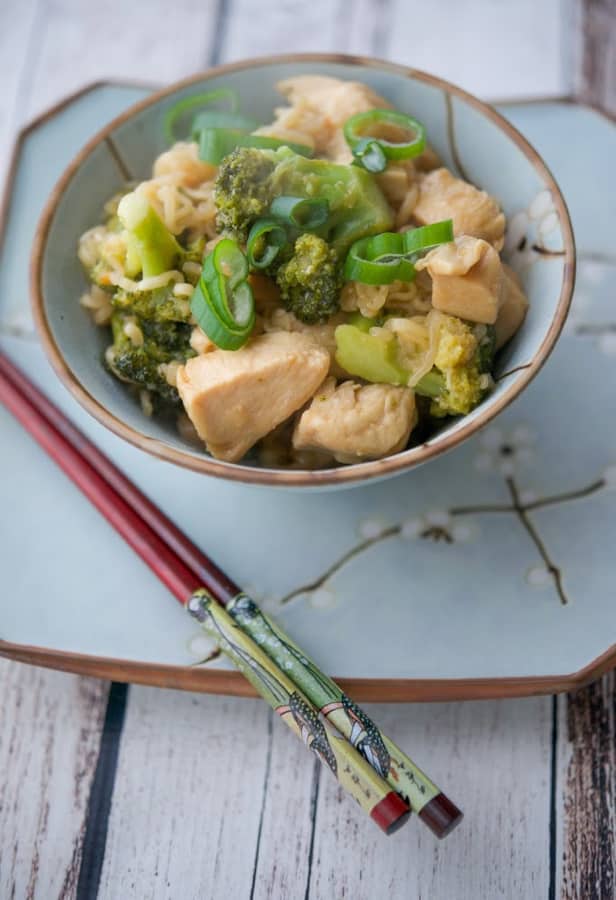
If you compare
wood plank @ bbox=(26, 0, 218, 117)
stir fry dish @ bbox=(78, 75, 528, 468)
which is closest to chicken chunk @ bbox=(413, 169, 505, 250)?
stir fry dish @ bbox=(78, 75, 528, 468)

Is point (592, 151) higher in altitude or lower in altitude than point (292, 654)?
higher

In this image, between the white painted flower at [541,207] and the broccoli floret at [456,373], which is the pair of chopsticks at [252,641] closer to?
the broccoli floret at [456,373]

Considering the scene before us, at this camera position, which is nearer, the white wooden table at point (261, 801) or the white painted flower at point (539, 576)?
the white wooden table at point (261, 801)

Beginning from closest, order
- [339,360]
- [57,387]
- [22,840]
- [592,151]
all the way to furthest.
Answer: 1. [339,360]
2. [22,840]
3. [57,387]
4. [592,151]

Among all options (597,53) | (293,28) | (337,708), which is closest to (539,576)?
(337,708)

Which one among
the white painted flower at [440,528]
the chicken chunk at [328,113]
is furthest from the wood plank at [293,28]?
the white painted flower at [440,528]

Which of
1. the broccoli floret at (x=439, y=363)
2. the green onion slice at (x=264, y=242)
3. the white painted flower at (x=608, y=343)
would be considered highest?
the green onion slice at (x=264, y=242)

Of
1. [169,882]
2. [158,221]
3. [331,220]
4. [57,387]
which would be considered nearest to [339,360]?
[331,220]

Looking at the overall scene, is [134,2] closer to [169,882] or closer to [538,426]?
[538,426]
